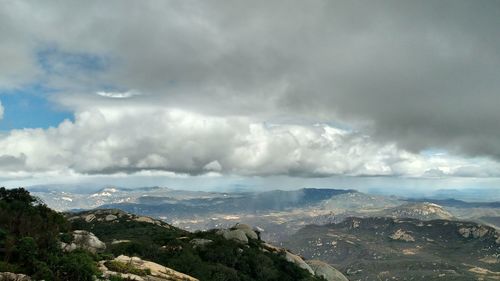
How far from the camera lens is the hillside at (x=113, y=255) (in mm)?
42156

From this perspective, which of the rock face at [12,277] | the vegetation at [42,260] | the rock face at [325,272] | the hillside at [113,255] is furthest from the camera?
the rock face at [325,272]

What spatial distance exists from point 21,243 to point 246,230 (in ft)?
435

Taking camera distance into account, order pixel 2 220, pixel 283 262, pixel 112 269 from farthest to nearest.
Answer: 1. pixel 283 262
2. pixel 2 220
3. pixel 112 269

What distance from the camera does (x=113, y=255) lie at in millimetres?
64375

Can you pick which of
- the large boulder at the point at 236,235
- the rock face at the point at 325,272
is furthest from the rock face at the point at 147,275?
the rock face at the point at 325,272

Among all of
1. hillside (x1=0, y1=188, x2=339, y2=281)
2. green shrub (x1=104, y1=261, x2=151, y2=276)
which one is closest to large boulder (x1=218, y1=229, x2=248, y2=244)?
Result: hillside (x1=0, y1=188, x2=339, y2=281)

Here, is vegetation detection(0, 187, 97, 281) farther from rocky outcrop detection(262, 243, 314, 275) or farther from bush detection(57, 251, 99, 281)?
rocky outcrop detection(262, 243, 314, 275)

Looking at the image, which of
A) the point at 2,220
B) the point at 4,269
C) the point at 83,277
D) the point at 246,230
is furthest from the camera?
the point at 246,230

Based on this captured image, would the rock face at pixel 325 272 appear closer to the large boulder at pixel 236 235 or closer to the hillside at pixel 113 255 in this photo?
the hillside at pixel 113 255

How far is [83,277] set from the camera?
136 ft

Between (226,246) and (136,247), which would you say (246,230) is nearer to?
(226,246)

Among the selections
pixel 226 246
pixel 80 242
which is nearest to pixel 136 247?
pixel 226 246

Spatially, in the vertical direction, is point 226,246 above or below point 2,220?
below

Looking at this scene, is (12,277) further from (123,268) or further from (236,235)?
(236,235)
